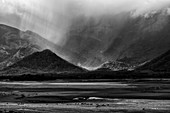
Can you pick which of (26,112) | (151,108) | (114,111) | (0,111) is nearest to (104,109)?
(114,111)

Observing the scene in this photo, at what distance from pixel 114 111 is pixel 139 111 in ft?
21.0

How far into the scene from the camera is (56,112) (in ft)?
305

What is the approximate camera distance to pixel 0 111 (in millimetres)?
95688

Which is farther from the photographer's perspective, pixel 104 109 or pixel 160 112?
pixel 104 109

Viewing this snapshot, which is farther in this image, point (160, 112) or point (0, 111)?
point (0, 111)

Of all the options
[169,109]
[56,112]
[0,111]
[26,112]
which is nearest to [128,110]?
[169,109]

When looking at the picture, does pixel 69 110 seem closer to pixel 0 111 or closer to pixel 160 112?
pixel 0 111

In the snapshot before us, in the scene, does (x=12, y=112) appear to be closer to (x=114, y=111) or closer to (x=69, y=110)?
(x=69, y=110)

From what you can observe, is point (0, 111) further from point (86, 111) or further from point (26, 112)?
point (86, 111)

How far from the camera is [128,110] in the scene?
9412 cm

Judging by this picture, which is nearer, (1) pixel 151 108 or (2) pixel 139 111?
(2) pixel 139 111

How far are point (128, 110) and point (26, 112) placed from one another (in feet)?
88.0

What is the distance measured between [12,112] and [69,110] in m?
15.3

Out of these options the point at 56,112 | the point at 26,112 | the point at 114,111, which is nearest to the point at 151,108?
the point at 114,111
